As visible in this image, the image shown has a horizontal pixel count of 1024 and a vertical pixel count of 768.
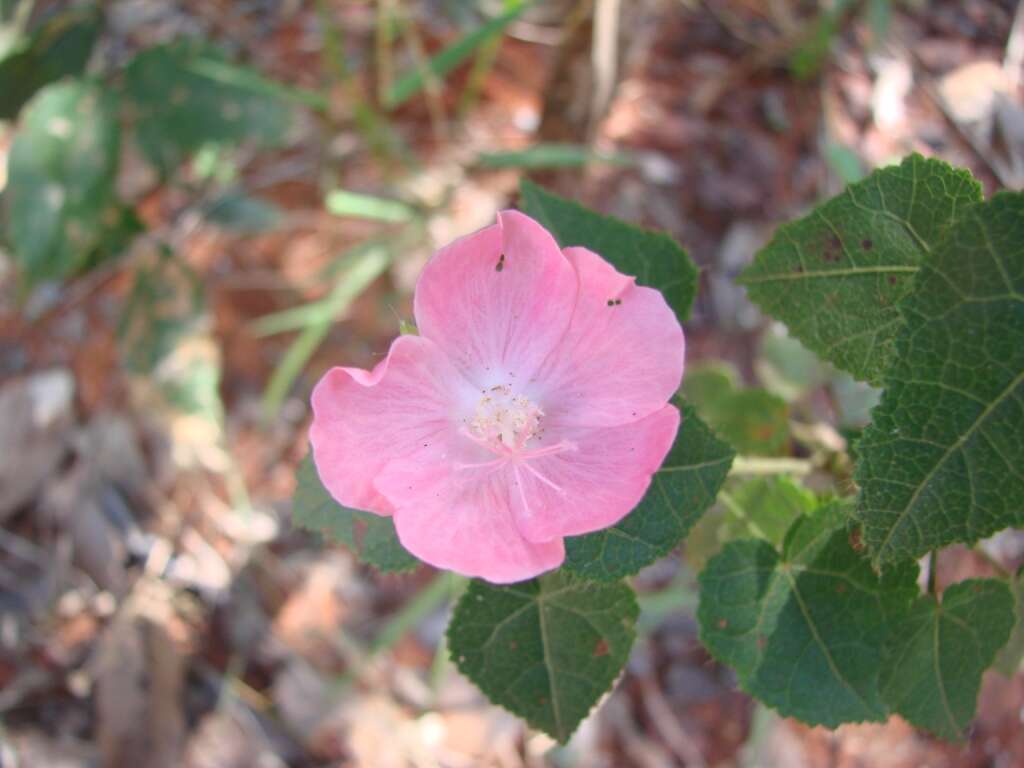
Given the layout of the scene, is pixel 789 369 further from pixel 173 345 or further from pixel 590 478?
pixel 173 345

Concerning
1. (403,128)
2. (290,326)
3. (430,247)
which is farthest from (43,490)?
(403,128)

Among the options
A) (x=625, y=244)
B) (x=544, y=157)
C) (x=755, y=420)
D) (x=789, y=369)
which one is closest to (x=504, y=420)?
(x=625, y=244)

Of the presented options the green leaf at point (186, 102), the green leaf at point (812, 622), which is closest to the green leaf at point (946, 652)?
the green leaf at point (812, 622)

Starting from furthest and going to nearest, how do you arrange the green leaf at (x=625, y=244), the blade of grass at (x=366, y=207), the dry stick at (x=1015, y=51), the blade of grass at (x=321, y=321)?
1. the dry stick at (x=1015, y=51)
2. the blade of grass at (x=321, y=321)
3. the blade of grass at (x=366, y=207)
4. the green leaf at (x=625, y=244)

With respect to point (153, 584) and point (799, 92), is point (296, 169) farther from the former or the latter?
point (799, 92)

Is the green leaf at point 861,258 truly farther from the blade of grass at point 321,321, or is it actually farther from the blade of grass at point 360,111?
the blade of grass at point 360,111

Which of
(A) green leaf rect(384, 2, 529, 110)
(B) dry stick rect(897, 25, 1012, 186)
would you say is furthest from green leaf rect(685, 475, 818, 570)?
(B) dry stick rect(897, 25, 1012, 186)
